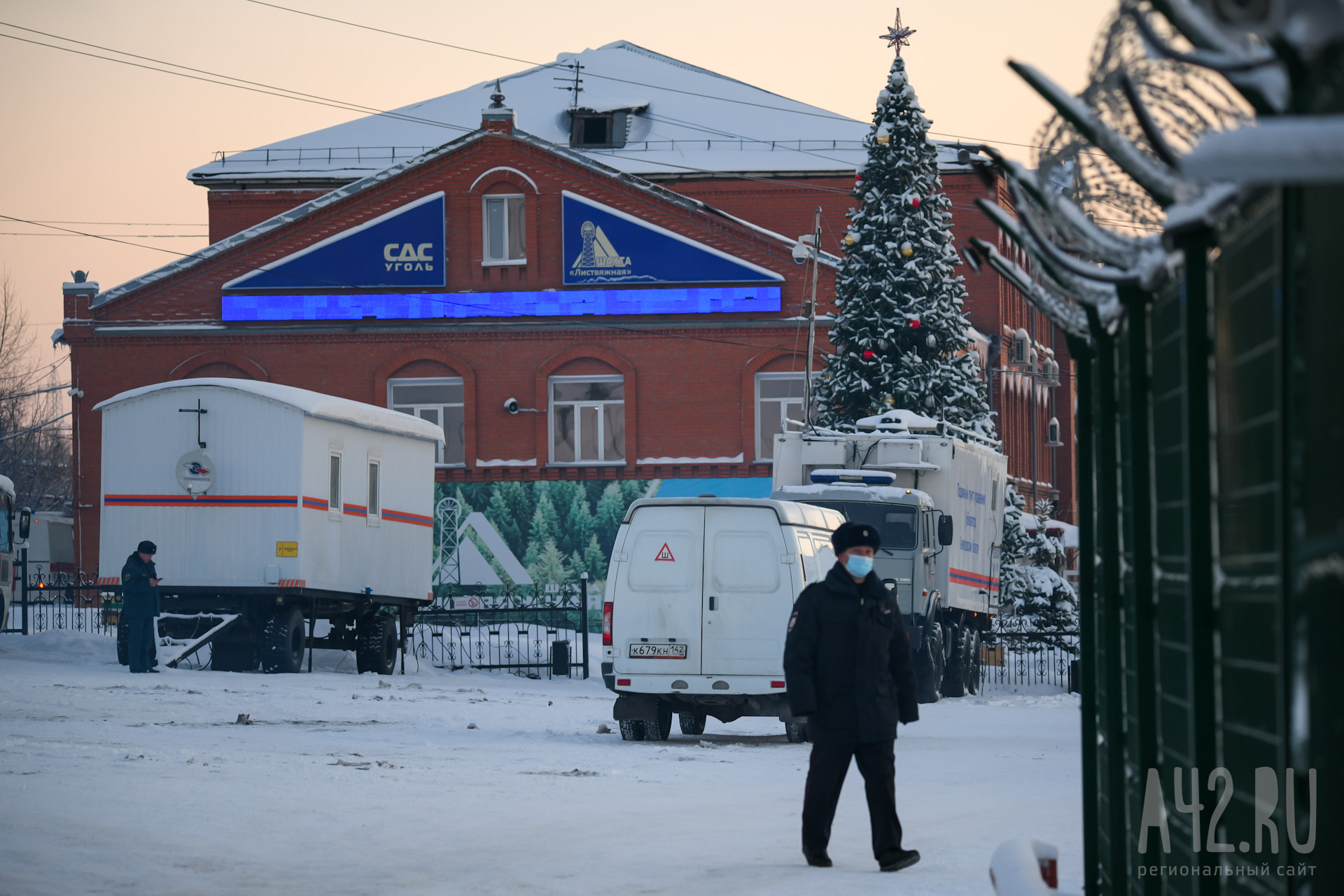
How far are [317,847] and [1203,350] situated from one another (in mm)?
7195

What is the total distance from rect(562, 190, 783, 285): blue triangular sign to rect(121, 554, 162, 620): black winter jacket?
2088cm

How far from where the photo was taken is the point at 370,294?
4422 cm

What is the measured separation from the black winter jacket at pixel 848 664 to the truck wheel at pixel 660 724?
8.14 meters

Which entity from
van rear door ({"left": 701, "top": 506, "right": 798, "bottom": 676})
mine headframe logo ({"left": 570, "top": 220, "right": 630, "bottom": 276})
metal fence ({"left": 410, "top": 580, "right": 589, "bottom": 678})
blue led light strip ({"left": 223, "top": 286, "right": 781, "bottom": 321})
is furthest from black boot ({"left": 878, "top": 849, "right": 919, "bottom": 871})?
mine headframe logo ({"left": 570, "top": 220, "right": 630, "bottom": 276})

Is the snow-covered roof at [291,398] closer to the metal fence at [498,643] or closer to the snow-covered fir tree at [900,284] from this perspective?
the metal fence at [498,643]

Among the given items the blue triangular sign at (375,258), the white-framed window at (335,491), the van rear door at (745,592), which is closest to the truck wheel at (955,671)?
the white-framed window at (335,491)

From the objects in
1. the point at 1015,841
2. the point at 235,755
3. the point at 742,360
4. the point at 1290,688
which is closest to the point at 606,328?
the point at 742,360

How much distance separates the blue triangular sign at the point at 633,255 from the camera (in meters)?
43.2

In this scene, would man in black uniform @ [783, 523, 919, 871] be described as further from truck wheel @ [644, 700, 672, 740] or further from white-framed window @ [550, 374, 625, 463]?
white-framed window @ [550, 374, 625, 463]

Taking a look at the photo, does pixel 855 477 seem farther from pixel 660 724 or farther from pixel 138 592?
pixel 138 592

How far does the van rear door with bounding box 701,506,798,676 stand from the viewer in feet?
57.0

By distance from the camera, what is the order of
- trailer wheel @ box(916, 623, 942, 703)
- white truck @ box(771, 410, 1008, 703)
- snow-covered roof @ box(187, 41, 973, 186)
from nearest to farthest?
trailer wheel @ box(916, 623, 942, 703) < white truck @ box(771, 410, 1008, 703) < snow-covered roof @ box(187, 41, 973, 186)

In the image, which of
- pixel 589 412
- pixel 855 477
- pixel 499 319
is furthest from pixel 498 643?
pixel 499 319

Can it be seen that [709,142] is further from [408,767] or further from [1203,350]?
[1203,350]
